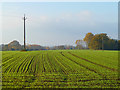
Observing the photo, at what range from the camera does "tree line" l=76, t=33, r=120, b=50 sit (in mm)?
79250

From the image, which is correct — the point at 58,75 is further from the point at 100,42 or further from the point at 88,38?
the point at 88,38

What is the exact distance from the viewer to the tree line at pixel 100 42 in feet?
260

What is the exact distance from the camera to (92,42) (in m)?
81.8

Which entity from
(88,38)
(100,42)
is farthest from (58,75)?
(88,38)

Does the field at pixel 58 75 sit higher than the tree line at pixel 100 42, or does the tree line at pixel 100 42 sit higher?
the tree line at pixel 100 42

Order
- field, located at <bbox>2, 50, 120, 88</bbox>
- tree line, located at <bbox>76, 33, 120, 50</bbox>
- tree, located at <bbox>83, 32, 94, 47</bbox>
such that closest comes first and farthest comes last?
field, located at <bbox>2, 50, 120, 88</bbox> → tree line, located at <bbox>76, 33, 120, 50</bbox> → tree, located at <bbox>83, 32, 94, 47</bbox>

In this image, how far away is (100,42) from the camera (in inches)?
3132

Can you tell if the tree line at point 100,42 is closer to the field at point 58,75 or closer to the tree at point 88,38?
the tree at point 88,38

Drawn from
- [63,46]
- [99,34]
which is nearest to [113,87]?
[99,34]

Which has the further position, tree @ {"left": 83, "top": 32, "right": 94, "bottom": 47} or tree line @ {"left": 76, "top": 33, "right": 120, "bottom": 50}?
tree @ {"left": 83, "top": 32, "right": 94, "bottom": 47}

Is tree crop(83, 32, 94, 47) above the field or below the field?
above

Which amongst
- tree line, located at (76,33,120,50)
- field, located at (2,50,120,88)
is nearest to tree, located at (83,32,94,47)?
tree line, located at (76,33,120,50)

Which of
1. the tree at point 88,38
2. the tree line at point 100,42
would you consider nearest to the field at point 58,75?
the tree line at point 100,42

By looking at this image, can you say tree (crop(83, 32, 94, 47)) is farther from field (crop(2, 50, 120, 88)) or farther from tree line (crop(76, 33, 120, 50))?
field (crop(2, 50, 120, 88))
